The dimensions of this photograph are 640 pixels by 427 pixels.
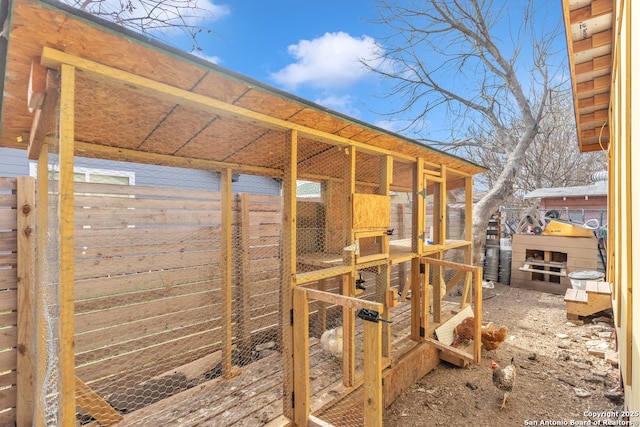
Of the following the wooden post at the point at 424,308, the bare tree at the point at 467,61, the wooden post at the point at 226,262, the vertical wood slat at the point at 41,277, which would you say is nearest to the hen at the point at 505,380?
the wooden post at the point at 424,308

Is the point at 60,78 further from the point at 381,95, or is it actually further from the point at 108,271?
the point at 381,95

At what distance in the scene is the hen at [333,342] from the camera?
277cm

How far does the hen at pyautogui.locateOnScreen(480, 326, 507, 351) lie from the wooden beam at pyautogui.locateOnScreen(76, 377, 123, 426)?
3.65m

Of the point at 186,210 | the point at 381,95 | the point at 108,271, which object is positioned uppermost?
the point at 381,95

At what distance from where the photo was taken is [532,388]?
2.98m

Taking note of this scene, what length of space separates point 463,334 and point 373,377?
2394 mm

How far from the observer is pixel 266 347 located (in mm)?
3328

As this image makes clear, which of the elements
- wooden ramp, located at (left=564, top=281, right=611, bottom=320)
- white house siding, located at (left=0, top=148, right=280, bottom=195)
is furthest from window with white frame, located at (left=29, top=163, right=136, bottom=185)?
wooden ramp, located at (left=564, top=281, right=611, bottom=320)

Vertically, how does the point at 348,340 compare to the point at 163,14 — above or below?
below

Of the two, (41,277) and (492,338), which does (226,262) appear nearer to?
(41,277)

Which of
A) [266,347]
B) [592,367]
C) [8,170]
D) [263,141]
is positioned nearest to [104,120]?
[263,141]

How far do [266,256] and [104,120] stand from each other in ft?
7.22

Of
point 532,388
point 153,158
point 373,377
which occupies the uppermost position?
point 153,158

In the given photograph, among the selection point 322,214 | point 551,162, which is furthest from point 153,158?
point 551,162
